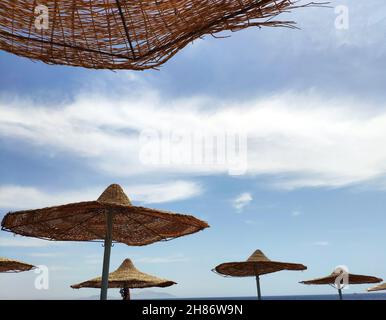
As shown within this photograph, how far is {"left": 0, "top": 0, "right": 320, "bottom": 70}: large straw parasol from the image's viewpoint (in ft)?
4.54

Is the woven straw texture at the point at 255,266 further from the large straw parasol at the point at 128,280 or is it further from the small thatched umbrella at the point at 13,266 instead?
the small thatched umbrella at the point at 13,266

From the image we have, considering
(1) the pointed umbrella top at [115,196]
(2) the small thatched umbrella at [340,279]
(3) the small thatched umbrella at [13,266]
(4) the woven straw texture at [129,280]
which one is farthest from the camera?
(2) the small thatched umbrella at [340,279]

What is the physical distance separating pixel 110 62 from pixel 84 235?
5528 mm

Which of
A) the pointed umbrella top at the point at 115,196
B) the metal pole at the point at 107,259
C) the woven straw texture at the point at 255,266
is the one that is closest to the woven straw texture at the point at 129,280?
the woven straw texture at the point at 255,266

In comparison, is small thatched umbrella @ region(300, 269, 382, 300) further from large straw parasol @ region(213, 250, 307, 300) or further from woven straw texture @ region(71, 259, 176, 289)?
woven straw texture @ region(71, 259, 176, 289)

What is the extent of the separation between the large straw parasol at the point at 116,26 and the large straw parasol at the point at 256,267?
33.9 feet

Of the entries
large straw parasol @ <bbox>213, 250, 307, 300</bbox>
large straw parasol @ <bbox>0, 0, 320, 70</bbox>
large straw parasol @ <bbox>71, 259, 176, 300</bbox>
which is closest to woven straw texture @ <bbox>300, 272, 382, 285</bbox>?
large straw parasol @ <bbox>213, 250, 307, 300</bbox>

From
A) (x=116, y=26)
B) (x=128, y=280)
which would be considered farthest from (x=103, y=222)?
(x=128, y=280)

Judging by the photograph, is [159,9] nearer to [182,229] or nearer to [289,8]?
[289,8]

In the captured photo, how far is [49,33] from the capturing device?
1.62 m

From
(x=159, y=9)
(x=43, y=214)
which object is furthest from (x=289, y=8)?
(x=43, y=214)

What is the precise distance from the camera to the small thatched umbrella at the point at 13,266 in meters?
11.2

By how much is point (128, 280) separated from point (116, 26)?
36.7ft

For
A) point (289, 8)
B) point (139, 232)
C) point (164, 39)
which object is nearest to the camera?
point (289, 8)
